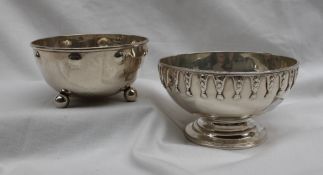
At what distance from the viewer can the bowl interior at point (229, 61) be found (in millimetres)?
1341

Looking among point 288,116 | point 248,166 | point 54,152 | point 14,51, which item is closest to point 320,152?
point 248,166

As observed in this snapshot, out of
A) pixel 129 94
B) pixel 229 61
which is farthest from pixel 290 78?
pixel 129 94

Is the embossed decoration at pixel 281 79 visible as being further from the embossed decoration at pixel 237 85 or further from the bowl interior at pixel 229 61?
the bowl interior at pixel 229 61

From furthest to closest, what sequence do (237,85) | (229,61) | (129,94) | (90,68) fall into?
1. (229,61)
2. (129,94)
3. (90,68)
4. (237,85)

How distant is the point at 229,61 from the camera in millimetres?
1376

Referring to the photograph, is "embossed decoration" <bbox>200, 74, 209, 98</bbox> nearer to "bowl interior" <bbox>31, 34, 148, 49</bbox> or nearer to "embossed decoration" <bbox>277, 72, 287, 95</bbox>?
"embossed decoration" <bbox>277, 72, 287, 95</bbox>

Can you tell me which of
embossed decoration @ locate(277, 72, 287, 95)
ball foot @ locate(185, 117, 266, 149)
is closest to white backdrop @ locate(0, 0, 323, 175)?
ball foot @ locate(185, 117, 266, 149)

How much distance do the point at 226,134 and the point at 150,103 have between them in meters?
0.21

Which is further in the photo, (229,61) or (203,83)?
(229,61)

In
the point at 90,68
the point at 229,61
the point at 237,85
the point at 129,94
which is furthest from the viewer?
the point at 229,61

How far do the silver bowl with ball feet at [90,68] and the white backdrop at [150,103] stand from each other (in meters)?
0.04

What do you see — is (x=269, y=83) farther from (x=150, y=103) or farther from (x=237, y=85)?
(x=150, y=103)

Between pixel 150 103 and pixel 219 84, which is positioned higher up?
pixel 219 84

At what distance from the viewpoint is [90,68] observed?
1.16 m
